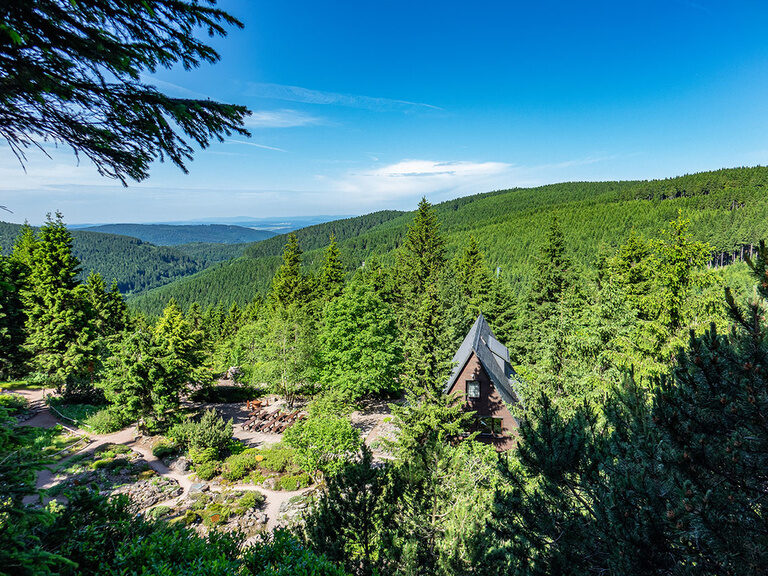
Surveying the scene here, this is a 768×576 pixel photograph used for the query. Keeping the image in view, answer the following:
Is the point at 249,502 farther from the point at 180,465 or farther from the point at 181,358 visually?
the point at 181,358

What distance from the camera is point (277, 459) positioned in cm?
1870

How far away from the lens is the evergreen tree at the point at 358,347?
75.5 ft

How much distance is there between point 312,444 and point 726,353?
15.1 m

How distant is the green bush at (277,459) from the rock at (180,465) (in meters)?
3.96

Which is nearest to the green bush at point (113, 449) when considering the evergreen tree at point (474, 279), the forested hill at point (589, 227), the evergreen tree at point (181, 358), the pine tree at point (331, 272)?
the evergreen tree at point (181, 358)

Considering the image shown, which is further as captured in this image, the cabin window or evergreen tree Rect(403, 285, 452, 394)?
the cabin window

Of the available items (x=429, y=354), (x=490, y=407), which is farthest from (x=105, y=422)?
(x=490, y=407)

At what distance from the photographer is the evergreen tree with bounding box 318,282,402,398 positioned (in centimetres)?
2300

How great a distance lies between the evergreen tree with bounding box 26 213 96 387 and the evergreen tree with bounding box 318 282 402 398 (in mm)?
17363

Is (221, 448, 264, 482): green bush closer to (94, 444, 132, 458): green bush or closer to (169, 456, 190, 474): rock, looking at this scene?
(169, 456, 190, 474): rock

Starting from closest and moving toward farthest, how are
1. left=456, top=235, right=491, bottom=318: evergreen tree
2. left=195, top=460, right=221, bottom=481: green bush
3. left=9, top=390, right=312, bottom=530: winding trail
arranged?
1. left=9, top=390, right=312, bottom=530: winding trail
2. left=195, top=460, right=221, bottom=481: green bush
3. left=456, top=235, right=491, bottom=318: evergreen tree

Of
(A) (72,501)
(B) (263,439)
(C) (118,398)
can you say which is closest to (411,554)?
(A) (72,501)

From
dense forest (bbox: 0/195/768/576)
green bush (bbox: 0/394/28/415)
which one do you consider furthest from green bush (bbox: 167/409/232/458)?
green bush (bbox: 0/394/28/415)

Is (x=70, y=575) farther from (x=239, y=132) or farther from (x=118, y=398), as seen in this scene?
(x=118, y=398)
